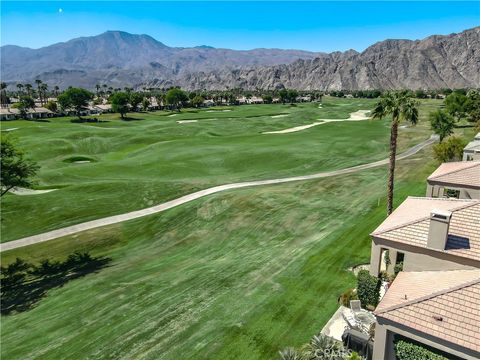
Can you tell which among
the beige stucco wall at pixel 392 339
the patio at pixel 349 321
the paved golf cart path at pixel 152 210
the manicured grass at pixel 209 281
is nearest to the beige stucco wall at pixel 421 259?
the patio at pixel 349 321

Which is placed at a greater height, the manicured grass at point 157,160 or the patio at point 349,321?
the manicured grass at point 157,160

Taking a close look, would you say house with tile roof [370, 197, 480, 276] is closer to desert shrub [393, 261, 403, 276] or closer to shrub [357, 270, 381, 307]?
desert shrub [393, 261, 403, 276]

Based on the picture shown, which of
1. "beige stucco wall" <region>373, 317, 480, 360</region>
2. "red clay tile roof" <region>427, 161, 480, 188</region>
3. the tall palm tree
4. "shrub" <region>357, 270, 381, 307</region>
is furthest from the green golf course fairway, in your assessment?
the tall palm tree

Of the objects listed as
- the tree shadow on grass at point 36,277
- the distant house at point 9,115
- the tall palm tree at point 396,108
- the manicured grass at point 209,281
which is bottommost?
the tree shadow on grass at point 36,277

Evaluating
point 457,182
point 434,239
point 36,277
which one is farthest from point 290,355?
point 457,182

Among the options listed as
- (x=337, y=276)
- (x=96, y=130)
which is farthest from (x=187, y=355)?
(x=96, y=130)

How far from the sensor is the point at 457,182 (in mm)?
27406

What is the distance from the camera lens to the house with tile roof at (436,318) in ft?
39.5

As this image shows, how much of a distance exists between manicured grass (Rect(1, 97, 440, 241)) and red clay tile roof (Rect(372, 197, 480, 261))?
24803 mm

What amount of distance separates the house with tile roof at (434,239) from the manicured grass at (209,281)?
3801 mm

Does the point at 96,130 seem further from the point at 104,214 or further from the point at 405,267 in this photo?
the point at 405,267

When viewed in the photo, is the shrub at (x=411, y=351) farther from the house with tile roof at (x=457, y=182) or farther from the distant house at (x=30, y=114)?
the distant house at (x=30, y=114)

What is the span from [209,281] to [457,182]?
2105cm

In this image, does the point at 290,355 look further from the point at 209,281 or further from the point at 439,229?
the point at 439,229
